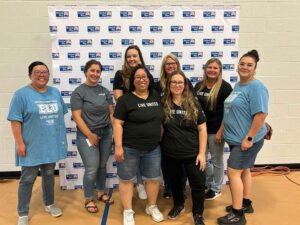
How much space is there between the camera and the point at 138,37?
3447 mm

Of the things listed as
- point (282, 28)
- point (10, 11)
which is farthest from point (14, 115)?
point (282, 28)

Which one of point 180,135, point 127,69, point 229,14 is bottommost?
point 180,135

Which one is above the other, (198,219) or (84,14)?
(84,14)

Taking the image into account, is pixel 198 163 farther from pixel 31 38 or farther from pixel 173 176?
pixel 31 38

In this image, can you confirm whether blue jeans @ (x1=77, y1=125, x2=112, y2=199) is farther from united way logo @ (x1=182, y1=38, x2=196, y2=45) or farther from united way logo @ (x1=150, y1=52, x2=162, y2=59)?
united way logo @ (x1=182, y1=38, x2=196, y2=45)

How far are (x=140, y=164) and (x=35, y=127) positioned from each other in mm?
1032

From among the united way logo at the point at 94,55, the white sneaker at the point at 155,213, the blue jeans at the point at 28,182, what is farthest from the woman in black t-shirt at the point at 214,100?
the blue jeans at the point at 28,182

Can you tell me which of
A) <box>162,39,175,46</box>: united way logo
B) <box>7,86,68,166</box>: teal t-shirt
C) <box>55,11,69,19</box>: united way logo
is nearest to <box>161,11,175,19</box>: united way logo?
<box>162,39,175,46</box>: united way logo

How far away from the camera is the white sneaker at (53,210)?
9.82ft

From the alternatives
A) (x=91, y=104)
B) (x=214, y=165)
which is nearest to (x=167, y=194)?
(x=214, y=165)

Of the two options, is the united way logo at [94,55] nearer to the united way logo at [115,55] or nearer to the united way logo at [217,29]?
the united way logo at [115,55]

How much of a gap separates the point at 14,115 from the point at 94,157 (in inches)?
35.2

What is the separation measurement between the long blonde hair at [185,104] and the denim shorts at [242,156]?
461mm

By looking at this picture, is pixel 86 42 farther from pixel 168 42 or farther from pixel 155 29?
pixel 168 42
